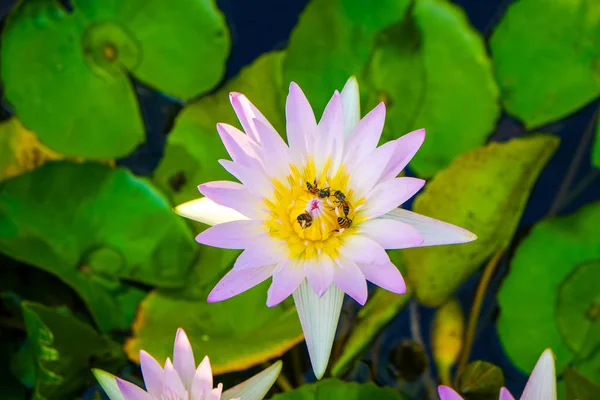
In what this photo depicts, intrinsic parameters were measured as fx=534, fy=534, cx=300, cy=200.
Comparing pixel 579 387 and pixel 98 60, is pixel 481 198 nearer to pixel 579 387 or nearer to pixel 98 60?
pixel 579 387

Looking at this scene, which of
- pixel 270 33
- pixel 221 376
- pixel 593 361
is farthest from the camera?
pixel 270 33

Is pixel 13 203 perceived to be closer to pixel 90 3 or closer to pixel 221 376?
pixel 90 3

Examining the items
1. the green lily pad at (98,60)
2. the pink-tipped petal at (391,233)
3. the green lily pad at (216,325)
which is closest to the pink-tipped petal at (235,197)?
the pink-tipped petal at (391,233)

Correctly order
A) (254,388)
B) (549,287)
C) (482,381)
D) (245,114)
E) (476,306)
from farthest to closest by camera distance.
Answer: (476,306) → (549,287) → (482,381) → (254,388) → (245,114)

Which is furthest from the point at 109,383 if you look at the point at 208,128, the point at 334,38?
the point at 334,38

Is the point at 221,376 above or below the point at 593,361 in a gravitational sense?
below

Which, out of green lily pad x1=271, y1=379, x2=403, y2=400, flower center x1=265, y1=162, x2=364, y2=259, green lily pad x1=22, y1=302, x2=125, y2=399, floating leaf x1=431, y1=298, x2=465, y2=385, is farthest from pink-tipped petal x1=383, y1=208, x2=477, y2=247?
green lily pad x1=22, y1=302, x2=125, y2=399

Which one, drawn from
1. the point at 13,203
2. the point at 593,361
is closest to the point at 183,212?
the point at 13,203
